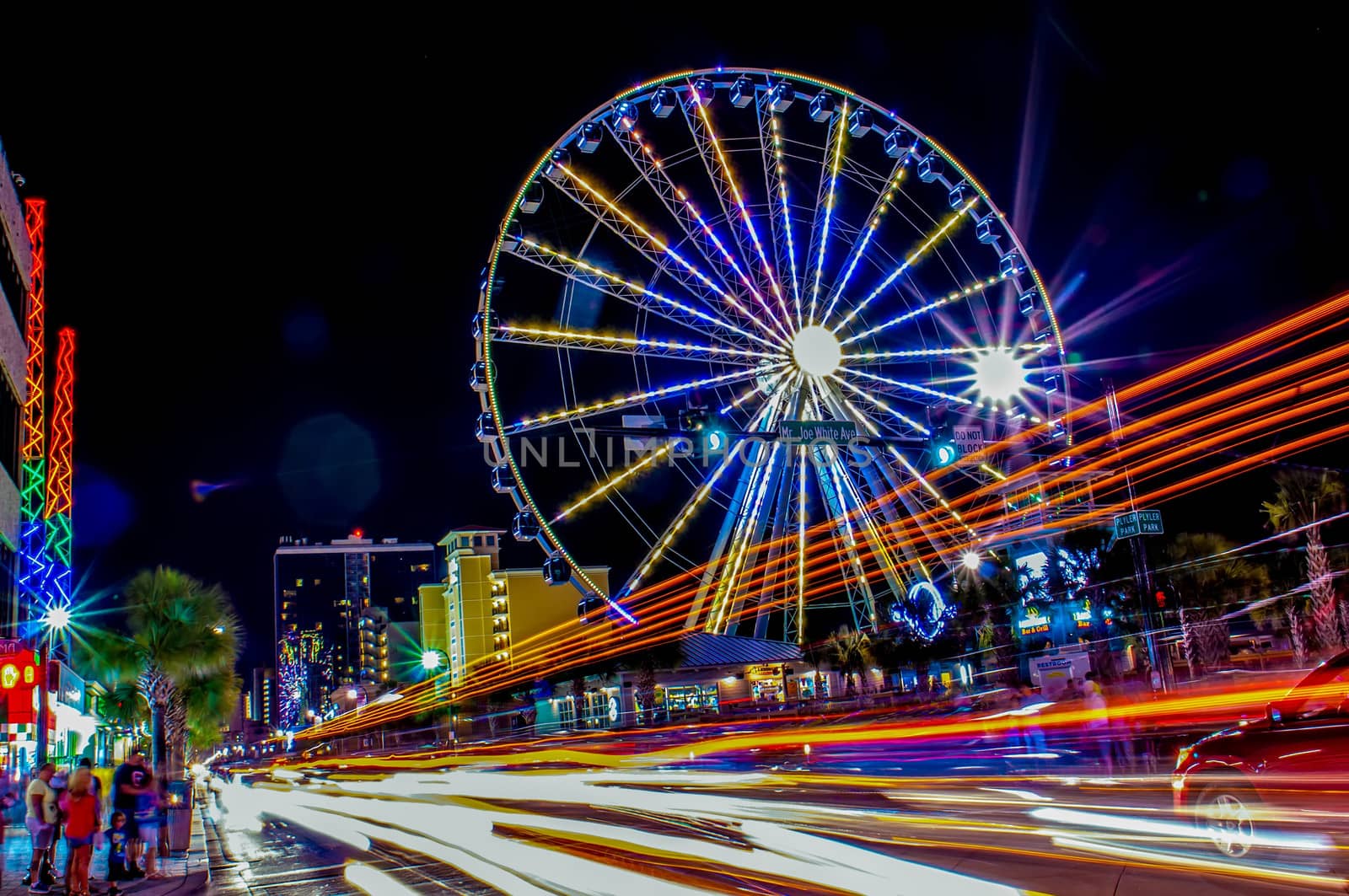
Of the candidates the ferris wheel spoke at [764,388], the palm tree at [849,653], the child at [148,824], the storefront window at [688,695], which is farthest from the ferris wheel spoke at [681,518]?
the storefront window at [688,695]

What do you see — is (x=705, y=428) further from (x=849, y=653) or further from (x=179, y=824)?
(x=849, y=653)

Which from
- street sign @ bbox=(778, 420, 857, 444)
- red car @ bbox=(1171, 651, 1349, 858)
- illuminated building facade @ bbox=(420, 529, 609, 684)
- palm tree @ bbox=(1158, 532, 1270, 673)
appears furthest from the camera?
illuminated building facade @ bbox=(420, 529, 609, 684)

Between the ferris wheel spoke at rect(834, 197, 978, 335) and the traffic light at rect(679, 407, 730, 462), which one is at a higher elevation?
the ferris wheel spoke at rect(834, 197, 978, 335)

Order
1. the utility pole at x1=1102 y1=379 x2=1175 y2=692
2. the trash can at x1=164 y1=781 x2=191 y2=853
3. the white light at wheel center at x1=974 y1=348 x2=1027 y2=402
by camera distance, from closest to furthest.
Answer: the trash can at x1=164 y1=781 x2=191 y2=853
the utility pole at x1=1102 y1=379 x2=1175 y2=692
the white light at wheel center at x1=974 y1=348 x2=1027 y2=402

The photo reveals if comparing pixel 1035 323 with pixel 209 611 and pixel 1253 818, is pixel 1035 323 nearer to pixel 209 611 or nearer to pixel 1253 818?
pixel 1253 818

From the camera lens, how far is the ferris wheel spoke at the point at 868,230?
2914 centimetres

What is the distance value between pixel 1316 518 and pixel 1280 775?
102 ft

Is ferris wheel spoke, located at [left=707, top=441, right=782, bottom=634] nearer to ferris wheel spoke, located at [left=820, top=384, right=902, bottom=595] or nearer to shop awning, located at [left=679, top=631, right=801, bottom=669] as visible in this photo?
ferris wheel spoke, located at [left=820, top=384, right=902, bottom=595]

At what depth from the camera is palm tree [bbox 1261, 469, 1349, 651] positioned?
33688 millimetres

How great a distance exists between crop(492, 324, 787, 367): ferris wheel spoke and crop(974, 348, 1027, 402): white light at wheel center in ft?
21.1

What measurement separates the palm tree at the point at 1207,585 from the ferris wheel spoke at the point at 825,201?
53.8 feet

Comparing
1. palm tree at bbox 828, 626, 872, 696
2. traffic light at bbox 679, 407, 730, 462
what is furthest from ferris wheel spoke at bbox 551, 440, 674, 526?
palm tree at bbox 828, 626, 872, 696

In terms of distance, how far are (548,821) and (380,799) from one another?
1101 centimetres

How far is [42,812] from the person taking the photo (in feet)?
45.8
